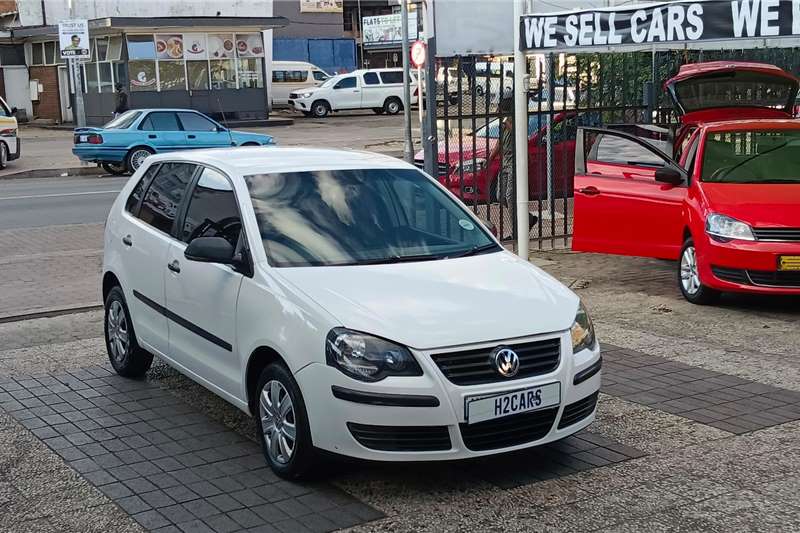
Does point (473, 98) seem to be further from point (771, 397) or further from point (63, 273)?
point (771, 397)

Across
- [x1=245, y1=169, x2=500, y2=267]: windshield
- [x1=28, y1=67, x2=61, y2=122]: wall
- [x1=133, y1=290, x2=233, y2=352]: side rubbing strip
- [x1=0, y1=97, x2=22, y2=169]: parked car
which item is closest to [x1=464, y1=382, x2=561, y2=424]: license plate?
[x1=245, y1=169, x2=500, y2=267]: windshield

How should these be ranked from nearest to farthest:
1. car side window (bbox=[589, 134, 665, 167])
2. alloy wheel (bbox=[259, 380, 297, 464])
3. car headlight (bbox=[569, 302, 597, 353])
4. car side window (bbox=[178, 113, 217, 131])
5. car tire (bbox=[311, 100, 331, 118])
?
alloy wheel (bbox=[259, 380, 297, 464]), car headlight (bbox=[569, 302, 597, 353]), car side window (bbox=[589, 134, 665, 167]), car side window (bbox=[178, 113, 217, 131]), car tire (bbox=[311, 100, 331, 118])

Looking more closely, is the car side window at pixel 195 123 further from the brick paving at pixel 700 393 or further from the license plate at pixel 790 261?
the brick paving at pixel 700 393

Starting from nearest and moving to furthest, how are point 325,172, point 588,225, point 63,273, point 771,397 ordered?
1. point 325,172
2. point 771,397
3. point 588,225
4. point 63,273

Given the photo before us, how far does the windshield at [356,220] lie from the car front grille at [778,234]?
11.4ft

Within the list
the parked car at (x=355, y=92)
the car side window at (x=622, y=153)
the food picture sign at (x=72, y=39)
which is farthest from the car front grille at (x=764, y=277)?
the parked car at (x=355, y=92)

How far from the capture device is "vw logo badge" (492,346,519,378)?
16.3ft

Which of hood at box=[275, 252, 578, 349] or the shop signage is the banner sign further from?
the shop signage

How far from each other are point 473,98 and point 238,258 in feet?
22.2

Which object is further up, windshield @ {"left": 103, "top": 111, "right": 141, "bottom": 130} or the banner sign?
the banner sign

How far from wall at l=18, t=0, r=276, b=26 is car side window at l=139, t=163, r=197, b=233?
34760mm

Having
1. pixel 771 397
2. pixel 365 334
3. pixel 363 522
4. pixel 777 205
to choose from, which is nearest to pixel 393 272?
pixel 365 334

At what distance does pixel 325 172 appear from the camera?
623 cm

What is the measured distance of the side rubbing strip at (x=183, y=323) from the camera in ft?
19.1
